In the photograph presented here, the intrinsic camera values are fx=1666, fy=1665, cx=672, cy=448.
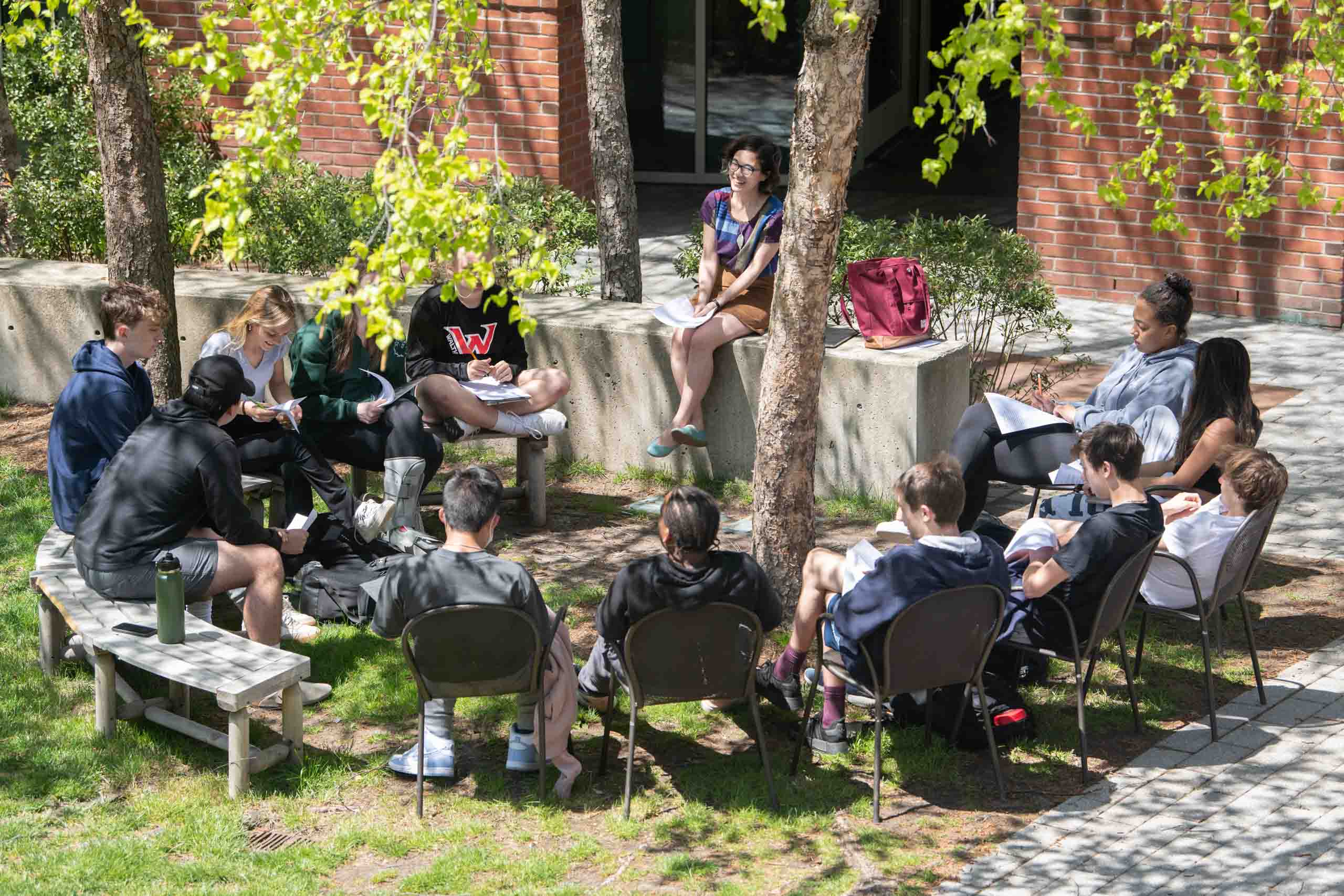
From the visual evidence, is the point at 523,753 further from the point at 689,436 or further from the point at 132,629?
the point at 689,436

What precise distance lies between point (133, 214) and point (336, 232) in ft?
6.84

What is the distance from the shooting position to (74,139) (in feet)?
39.6

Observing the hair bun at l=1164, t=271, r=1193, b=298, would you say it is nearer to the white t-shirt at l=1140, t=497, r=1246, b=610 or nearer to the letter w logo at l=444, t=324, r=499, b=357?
the white t-shirt at l=1140, t=497, r=1246, b=610

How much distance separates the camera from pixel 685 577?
5.46m

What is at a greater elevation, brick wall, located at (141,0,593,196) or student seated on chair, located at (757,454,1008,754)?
brick wall, located at (141,0,593,196)

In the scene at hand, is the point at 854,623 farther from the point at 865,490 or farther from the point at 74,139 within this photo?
the point at 74,139

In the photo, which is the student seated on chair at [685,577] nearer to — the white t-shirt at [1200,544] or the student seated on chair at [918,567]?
the student seated on chair at [918,567]

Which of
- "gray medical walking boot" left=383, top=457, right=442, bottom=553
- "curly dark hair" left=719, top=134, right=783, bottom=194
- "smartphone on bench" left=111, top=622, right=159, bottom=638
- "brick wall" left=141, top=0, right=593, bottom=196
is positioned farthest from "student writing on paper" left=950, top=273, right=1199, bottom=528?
"brick wall" left=141, top=0, right=593, bottom=196

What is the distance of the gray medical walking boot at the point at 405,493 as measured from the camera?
7.61 metres


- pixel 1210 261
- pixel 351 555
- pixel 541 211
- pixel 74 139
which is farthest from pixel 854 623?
pixel 74 139

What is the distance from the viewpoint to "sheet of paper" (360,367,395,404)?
309 inches

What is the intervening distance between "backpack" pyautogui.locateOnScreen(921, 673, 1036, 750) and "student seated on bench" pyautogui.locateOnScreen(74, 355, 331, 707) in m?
2.48

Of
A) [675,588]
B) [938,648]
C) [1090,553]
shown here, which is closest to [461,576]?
[675,588]

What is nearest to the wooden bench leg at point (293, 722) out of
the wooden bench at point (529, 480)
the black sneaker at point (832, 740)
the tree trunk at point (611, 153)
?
the black sneaker at point (832, 740)
